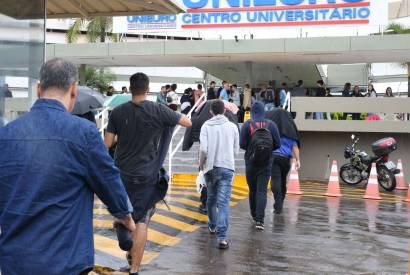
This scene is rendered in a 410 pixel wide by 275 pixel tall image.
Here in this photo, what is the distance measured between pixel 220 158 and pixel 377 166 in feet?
32.7

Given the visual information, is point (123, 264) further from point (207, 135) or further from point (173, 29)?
point (173, 29)

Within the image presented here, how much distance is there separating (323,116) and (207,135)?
13.5 meters

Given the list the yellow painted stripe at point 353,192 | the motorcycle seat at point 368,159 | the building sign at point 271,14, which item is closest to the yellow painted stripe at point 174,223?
the yellow painted stripe at point 353,192

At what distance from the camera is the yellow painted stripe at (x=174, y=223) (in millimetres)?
9107

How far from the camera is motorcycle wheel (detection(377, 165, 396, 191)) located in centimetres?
1611

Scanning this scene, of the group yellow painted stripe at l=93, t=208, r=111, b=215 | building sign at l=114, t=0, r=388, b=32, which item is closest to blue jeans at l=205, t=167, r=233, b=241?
yellow painted stripe at l=93, t=208, r=111, b=215

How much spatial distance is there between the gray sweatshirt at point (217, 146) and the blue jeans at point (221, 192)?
8 centimetres

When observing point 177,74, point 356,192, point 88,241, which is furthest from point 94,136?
point 177,74

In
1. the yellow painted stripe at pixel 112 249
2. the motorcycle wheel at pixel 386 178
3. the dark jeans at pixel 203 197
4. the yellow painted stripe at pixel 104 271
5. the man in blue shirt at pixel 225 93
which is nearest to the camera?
the yellow painted stripe at pixel 104 271

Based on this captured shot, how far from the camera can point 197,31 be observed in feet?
79.3

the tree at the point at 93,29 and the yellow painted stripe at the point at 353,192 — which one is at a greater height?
the tree at the point at 93,29

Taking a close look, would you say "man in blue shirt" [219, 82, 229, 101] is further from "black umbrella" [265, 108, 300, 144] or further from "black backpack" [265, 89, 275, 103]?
"black umbrella" [265, 108, 300, 144]

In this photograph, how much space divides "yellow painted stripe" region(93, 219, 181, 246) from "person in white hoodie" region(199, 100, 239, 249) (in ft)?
2.32

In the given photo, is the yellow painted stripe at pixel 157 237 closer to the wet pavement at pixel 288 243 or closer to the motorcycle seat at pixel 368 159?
the wet pavement at pixel 288 243
